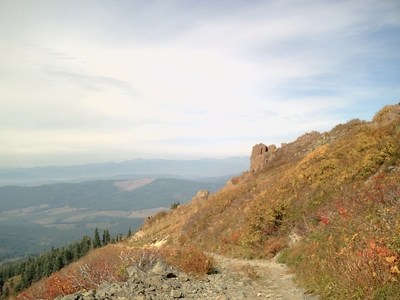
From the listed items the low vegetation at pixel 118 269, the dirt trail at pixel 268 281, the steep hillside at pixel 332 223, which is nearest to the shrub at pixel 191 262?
the low vegetation at pixel 118 269

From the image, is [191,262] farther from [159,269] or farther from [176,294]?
[176,294]

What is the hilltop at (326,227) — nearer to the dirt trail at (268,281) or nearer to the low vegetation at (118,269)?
the low vegetation at (118,269)

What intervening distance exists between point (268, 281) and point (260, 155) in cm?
3209

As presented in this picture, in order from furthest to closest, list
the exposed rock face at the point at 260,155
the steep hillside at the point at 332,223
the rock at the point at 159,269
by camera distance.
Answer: the exposed rock face at the point at 260,155 < the rock at the point at 159,269 < the steep hillside at the point at 332,223

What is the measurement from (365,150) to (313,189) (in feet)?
13.2

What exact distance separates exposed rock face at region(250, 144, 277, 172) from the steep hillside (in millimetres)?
11120

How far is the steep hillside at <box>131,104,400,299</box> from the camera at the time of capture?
233 inches

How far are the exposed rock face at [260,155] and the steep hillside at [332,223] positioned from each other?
11.1 metres

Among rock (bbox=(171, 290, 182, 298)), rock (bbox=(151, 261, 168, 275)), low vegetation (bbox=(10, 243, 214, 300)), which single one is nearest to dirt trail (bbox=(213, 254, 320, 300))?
low vegetation (bbox=(10, 243, 214, 300))

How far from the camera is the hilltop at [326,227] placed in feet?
19.6

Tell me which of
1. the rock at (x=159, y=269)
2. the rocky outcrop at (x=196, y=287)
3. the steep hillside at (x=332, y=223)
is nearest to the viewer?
the steep hillside at (x=332, y=223)

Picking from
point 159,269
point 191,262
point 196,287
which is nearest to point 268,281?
point 196,287

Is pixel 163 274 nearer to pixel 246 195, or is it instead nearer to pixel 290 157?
pixel 246 195

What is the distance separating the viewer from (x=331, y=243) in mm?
8711
